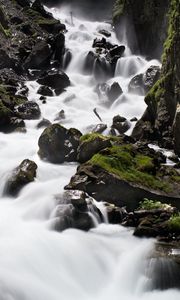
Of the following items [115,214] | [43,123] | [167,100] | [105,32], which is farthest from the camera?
[105,32]

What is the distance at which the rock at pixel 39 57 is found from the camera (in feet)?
116

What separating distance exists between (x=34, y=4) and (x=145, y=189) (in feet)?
123

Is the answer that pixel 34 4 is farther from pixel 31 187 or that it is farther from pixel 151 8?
pixel 31 187

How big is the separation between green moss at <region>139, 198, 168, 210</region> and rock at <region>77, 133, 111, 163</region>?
151 inches

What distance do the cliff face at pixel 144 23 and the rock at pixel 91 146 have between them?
58.7 ft

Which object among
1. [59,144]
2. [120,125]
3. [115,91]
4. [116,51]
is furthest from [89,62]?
[59,144]

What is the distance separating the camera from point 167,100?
21891mm

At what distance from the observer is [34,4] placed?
156ft

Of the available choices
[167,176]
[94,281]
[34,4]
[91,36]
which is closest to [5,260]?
[94,281]

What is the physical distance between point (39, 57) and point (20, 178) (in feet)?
67.2

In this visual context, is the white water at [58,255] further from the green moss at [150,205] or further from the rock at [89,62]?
the rock at [89,62]

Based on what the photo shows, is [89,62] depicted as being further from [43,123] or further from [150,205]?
[150,205]

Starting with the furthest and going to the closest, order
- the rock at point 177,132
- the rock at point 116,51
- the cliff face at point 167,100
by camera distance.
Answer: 1. the rock at point 116,51
2. the cliff face at point 167,100
3. the rock at point 177,132

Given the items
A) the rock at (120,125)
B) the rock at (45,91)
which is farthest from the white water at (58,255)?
the rock at (45,91)
